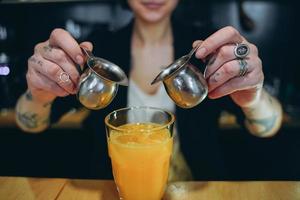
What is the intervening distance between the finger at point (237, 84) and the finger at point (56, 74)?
16.3 inches

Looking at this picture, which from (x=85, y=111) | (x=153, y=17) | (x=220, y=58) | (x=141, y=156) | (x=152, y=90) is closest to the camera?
(x=141, y=156)

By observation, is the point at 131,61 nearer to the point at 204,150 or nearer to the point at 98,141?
the point at 98,141

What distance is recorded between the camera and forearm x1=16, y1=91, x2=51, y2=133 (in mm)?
1430

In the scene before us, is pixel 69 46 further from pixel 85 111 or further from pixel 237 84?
pixel 85 111

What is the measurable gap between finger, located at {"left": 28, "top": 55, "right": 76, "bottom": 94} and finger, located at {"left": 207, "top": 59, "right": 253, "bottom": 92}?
0.40 m

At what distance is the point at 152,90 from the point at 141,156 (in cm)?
101

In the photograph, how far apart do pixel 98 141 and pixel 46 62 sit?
926 millimetres

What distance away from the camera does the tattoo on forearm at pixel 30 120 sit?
4.88ft

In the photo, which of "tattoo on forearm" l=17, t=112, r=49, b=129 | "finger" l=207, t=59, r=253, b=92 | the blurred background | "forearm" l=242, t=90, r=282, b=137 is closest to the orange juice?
"finger" l=207, t=59, r=253, b=92

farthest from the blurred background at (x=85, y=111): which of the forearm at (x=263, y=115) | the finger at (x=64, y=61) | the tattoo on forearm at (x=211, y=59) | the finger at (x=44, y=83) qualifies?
the tattoo on forearm at (x=211, y=59)

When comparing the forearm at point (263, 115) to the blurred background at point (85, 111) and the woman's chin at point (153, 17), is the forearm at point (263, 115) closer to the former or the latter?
the woman's chin at point (153, 17)

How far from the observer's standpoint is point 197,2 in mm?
2986

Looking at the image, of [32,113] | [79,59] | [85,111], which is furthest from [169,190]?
[85,111]

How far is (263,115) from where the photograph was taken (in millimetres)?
1440
